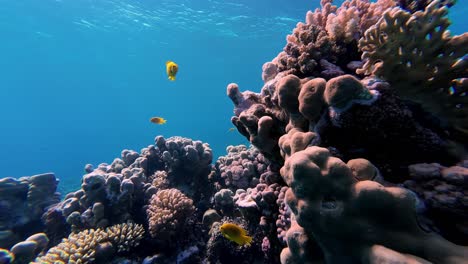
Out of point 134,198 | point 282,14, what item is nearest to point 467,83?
point 134,198

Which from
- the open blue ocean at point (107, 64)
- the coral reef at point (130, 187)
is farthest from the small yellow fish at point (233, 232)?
the open blue ocean at point (107, 64)

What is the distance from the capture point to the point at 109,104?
125 meters

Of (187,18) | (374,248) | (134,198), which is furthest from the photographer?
(187,18)

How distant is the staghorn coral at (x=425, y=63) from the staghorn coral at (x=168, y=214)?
4292mm

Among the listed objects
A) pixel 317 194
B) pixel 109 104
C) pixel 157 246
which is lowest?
pixel 157 246

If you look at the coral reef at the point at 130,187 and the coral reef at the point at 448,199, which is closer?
the coral reef at the point at 448,199

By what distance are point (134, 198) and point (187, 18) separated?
97.4 ft

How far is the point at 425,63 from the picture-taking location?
273 centimetres

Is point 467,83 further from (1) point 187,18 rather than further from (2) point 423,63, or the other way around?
(1) point 187,18

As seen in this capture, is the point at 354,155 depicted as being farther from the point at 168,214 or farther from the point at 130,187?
the point at 130,187

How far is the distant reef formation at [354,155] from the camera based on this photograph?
2.09 metres

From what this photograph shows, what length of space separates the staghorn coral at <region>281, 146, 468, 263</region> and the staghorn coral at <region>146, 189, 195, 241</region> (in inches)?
130

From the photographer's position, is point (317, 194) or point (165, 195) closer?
point (317, 194)

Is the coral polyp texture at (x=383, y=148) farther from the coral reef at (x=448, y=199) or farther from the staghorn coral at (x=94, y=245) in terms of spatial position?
the staghorn coral at (x=94, y=245)
